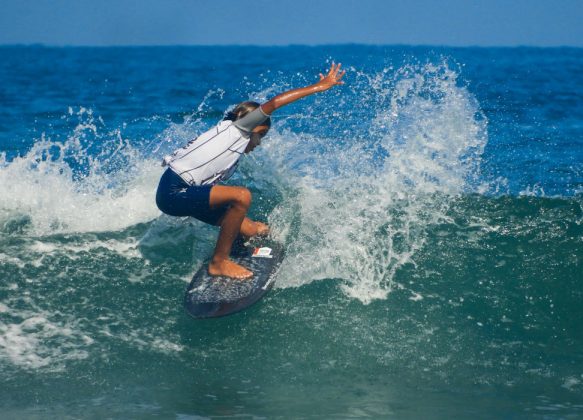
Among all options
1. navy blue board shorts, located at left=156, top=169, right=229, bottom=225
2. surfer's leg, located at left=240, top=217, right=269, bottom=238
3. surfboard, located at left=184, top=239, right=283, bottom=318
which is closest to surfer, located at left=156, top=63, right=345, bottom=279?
navy blue board shorts, located at left=156, top=169, right=229, bottom=225

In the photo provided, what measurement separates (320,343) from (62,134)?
10.2 meters

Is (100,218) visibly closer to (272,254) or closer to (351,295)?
(272,254)

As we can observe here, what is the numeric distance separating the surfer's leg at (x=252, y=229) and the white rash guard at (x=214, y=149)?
2.88 ft

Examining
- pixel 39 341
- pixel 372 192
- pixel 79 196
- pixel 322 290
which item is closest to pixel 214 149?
pixel 322 290

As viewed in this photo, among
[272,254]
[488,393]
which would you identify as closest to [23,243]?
[272,254]

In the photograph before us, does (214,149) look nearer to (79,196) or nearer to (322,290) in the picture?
(322,290)

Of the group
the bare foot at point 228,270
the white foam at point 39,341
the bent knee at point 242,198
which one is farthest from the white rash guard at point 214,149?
the white foam at point 39,341

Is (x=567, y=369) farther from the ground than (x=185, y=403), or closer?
farther from the ground

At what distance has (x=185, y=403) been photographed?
5.28m

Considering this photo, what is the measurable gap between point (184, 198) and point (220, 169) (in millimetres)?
399

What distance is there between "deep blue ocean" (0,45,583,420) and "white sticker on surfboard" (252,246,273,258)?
18cm

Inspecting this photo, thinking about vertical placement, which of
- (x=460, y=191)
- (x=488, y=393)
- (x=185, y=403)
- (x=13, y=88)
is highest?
(x=13, y=88)

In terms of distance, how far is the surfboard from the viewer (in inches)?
249

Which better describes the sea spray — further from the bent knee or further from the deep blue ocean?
the bent knee
